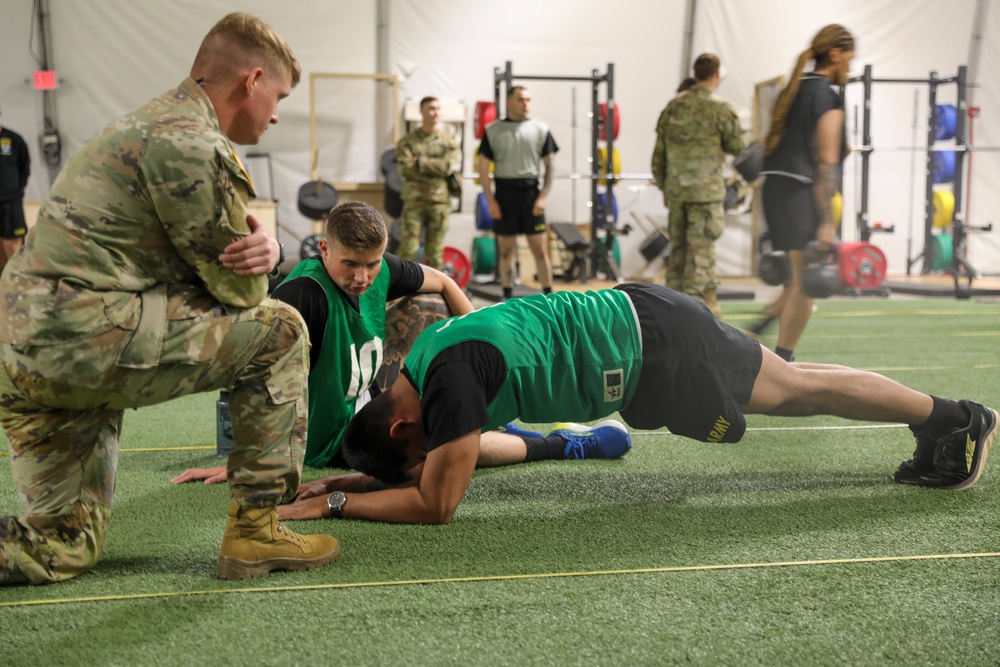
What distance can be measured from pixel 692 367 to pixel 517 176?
207 inches

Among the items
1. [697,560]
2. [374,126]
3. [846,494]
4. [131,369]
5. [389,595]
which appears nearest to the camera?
[131,369]

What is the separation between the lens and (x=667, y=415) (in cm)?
244

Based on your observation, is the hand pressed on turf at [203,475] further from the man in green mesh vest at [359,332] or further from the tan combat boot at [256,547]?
the tan combat boot at [256,547]

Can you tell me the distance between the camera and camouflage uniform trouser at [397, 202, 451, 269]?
26.5ft

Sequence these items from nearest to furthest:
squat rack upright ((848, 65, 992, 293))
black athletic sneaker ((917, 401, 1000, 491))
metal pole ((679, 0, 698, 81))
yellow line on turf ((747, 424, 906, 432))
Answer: black athletic sneaker ((917, 401, 1000, 491)) → yellow line on turf ((747, 424, 906, 432)) → squat rack upright ((848, 65, 992, 293)) → metal pole ((679, 0, 698, 81))

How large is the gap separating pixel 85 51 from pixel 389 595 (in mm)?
9938

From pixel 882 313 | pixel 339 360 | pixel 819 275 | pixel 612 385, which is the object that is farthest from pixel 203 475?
pixel 882 313

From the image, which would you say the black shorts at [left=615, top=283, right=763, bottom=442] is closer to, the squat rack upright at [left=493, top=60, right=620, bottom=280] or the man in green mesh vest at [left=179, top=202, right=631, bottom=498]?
the man in green mesh vest at [left=179, top=202, right=631, bottom=498]

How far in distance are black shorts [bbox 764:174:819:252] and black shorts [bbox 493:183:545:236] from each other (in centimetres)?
335

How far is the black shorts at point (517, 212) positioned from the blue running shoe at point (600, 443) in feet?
15.0

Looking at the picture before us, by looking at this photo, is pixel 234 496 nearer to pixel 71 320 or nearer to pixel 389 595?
pixel 389 595

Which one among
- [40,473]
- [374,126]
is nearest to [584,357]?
[40,473]

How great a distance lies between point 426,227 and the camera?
27.0 feet

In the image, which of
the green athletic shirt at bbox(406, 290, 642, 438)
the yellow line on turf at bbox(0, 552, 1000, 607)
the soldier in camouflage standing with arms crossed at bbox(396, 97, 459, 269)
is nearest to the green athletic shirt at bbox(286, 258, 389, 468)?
the green athletic shirt at bbox(406, 290, 642, 438)
